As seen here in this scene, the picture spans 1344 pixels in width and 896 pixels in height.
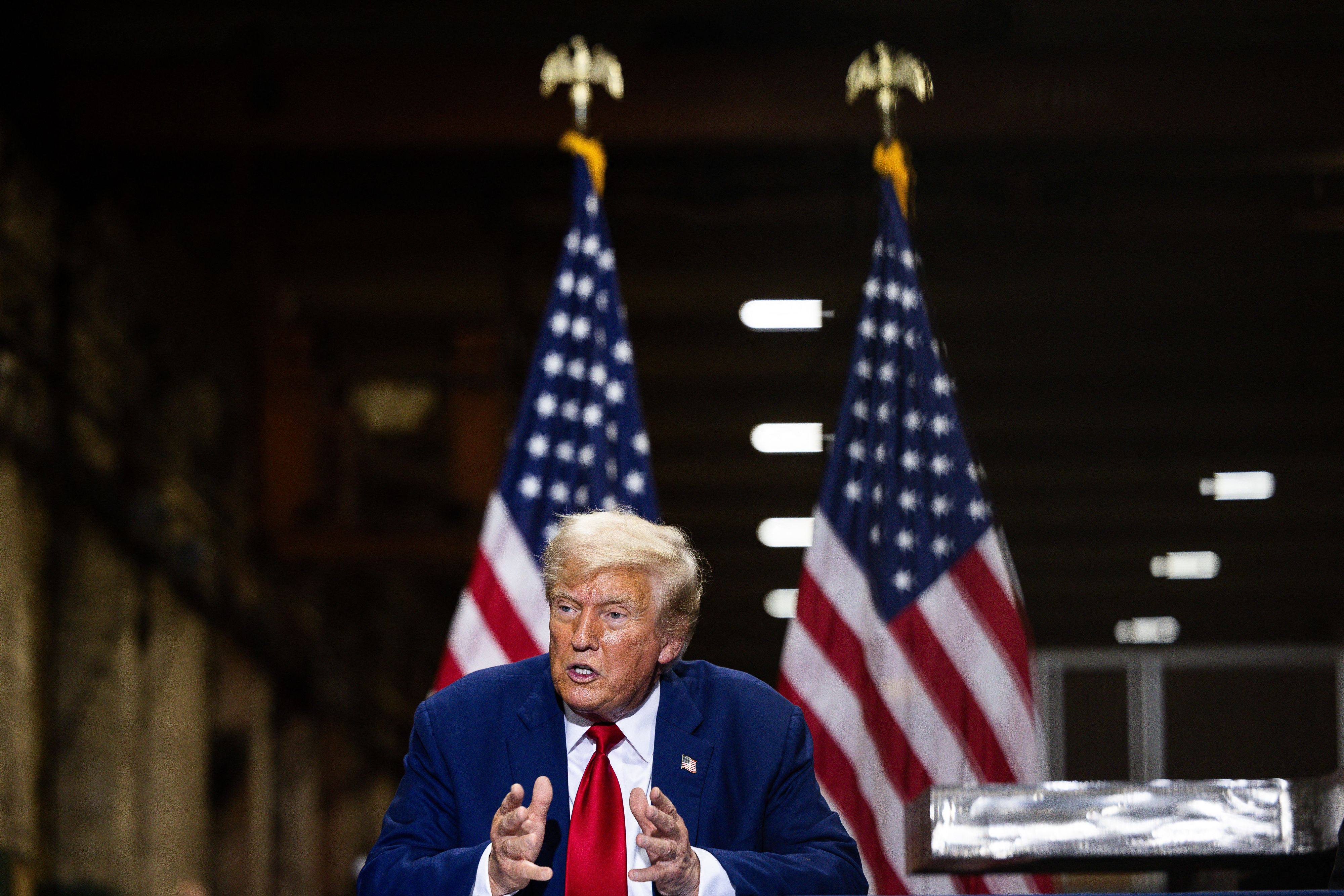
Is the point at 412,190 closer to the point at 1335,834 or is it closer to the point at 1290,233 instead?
the point at 1290,233

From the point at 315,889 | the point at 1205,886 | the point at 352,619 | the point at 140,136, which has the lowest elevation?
the point at 315,889

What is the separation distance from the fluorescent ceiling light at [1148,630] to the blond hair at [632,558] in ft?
70.9

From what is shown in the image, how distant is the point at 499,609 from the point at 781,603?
17.5 meters

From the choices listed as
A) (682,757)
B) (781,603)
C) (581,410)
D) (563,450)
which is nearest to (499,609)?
(563,450)

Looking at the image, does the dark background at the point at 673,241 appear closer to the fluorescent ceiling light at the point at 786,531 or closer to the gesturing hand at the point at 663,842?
the fluorescent ceiling light at the point at 786,531

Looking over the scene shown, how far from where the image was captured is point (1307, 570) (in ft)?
67.2

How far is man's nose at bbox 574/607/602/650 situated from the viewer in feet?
9.53

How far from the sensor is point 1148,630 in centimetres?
2433

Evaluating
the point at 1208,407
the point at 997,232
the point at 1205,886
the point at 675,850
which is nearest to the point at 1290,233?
the point at 997,232

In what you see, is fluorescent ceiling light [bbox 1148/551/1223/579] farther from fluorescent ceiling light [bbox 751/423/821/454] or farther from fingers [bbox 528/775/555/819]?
fingers [bbox 528/775/555/819]

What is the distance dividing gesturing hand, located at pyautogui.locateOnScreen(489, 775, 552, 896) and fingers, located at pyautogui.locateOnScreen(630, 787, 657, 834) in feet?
0.45

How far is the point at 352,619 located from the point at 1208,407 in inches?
398

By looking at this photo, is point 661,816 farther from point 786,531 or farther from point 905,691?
point 786,531

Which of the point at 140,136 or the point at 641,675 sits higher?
the point at 140,136
